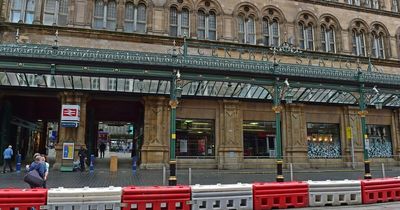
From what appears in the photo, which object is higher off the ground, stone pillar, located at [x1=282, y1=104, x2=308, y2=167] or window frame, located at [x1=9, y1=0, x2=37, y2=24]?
window frame, located at [x1=9, y1=0, x2=37, y2=24]

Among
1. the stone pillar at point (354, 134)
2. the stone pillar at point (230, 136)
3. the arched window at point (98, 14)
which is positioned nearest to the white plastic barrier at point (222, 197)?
the stone pillar at point (230, 136)

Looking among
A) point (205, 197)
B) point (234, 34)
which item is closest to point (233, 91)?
point (234, 34)

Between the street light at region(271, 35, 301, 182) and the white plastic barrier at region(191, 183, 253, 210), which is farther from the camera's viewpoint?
the street light at region(271, 35, 301, 182)

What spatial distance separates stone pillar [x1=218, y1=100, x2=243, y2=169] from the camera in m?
20.9

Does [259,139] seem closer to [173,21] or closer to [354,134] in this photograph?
[354,134]

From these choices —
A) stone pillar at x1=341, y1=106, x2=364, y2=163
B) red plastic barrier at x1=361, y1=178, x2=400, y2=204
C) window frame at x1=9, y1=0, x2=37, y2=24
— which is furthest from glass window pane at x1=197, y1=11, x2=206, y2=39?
red plastic barrier at x1=361, y1=178, x2=400, y2=204

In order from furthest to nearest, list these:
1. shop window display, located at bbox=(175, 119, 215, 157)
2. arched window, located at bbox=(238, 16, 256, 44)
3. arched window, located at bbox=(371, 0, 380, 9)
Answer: arched window, located at bbox=(371, 0, 380, 9)
arched window, located at bbox=(238, 16, 256, 44)
shop window display, located at bbox=(175, 119, 215, 157)

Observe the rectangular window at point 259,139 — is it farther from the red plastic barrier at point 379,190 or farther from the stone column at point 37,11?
the stone column at point 37,11

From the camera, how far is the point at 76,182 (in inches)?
562

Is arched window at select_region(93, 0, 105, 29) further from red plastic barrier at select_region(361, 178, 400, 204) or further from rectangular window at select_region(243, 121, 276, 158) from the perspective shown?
red plastic barrier at select_region(361, 178, 400, 204)

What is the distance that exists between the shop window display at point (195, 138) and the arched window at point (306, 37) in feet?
32.6

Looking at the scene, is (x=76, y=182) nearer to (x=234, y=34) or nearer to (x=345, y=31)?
(x=234, y=34)

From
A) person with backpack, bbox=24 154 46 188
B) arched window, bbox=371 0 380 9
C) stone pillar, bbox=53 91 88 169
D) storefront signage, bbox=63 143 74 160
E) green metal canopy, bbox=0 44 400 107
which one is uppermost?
arched window, bbox=371 0 380 9

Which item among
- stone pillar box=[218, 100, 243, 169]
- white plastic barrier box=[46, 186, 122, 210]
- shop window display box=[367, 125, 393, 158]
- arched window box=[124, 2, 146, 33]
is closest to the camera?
white plastic barrier box=[46, 186, 122, 210]
